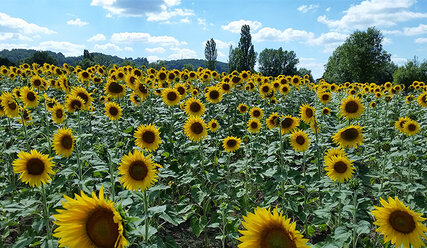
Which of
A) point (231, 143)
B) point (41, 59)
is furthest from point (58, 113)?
point (41, 59)

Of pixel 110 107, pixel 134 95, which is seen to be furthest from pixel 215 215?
pixel 134 95

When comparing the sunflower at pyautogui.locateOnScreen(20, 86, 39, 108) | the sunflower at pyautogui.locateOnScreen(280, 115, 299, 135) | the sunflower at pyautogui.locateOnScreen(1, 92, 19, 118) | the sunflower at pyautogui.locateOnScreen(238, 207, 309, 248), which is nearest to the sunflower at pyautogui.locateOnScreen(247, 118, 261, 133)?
the sunflower at pyautogui.locateOnScreen(280, 115, 299, 135)

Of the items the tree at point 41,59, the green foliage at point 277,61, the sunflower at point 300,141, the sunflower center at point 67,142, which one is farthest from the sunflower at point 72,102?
the green foliage at point 277,61

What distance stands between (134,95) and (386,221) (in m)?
6.13

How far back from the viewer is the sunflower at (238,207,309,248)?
5.42ft

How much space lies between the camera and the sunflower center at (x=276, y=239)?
1.64 m

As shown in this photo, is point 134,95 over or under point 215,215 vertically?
over

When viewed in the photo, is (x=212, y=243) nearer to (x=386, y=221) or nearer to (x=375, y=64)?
(x=386, y=221)

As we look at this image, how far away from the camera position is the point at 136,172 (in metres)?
2.80

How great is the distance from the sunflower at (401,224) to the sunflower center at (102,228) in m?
1.97

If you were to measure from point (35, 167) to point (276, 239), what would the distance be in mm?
2815

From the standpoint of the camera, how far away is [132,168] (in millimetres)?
2834

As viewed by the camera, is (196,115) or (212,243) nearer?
(212,243)

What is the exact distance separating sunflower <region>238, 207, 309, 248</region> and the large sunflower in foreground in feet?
2.54
